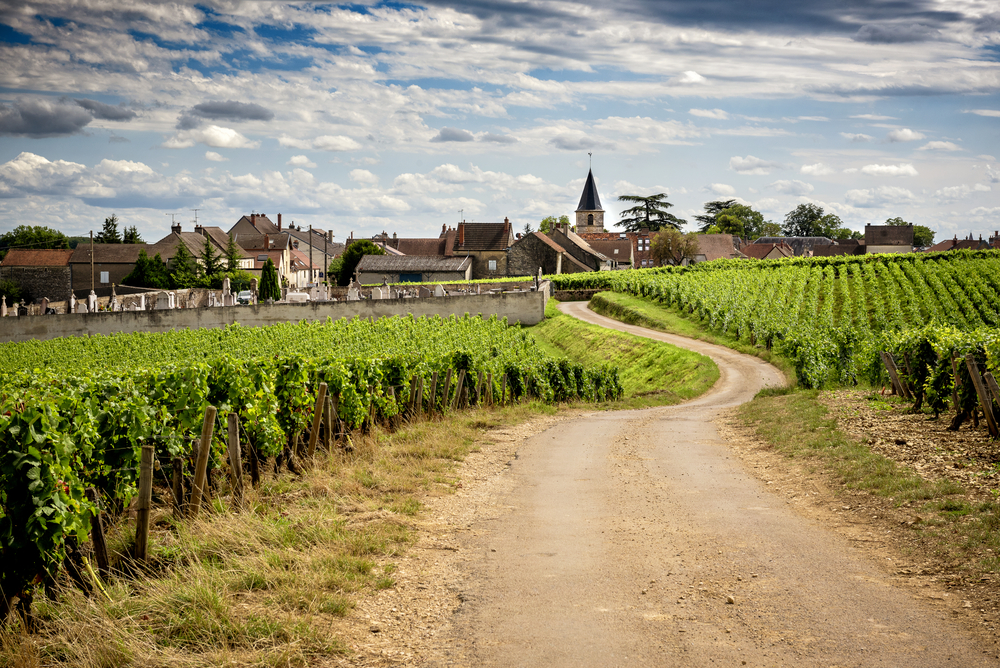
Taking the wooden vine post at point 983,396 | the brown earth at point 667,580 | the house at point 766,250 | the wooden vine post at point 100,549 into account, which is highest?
the house at point 766,250

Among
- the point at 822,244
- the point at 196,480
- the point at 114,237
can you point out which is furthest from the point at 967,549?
the point at 822,244

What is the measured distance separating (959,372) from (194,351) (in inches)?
1097

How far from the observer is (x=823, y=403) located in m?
17.6

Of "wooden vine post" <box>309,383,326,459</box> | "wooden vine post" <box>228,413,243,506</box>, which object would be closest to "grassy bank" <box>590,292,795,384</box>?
"wooden vine post" <box>309,383,326,459</box>

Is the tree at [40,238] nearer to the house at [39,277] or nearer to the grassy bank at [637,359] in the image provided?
the house at [39,277]

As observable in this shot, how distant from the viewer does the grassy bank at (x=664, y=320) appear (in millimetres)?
35406

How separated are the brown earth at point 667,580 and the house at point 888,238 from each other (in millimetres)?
133088

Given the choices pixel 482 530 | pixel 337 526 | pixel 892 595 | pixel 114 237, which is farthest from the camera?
pixel 114 237

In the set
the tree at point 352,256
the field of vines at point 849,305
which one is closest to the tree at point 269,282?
the field of vines at point 849,305

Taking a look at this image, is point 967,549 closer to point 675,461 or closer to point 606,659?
point 606,659

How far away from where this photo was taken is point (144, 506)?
7.05 meters

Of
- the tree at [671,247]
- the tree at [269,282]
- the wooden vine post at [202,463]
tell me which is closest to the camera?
the wooden vine post at [202,463]

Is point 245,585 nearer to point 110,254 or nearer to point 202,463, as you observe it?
point 202,463

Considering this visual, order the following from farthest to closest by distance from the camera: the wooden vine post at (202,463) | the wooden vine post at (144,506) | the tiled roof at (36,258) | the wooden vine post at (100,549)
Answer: the tiled roof at (36,258), the wooden vine post at (202,463), the wooden vine post at (144,506), the wooden vine post at (100,549)
